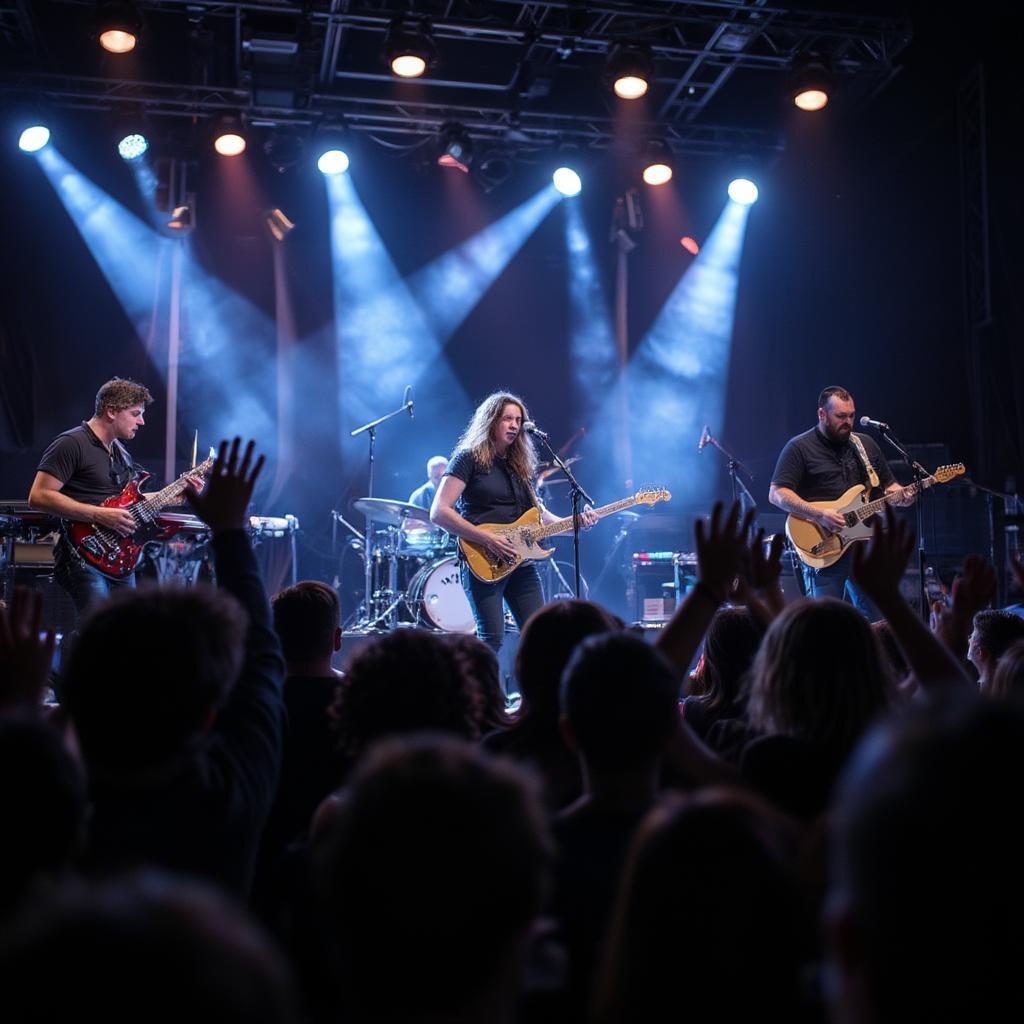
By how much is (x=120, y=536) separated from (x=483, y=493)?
2.36 metres

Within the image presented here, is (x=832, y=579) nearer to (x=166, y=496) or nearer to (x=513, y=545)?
(x=513, y=545)

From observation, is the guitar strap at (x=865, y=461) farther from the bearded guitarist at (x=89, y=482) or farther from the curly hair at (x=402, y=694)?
the curly hair at (x=402, y=694)

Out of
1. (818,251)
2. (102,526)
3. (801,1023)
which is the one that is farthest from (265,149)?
(801,1023)

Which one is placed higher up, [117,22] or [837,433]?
[117,22]

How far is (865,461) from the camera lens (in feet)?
25.1

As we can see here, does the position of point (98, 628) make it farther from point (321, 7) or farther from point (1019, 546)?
point (1019, 546)

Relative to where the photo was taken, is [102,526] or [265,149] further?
[265,149]

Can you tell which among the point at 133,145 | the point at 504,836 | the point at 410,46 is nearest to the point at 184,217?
the point at 133,145

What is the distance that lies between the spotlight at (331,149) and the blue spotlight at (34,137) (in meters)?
2.51

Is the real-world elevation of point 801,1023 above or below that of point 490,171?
below

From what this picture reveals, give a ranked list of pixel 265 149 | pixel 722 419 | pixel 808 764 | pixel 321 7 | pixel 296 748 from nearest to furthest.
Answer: pixel 808 764 → pixel 296 748 → pixel 321 7 → pixel 265 149 → pixel 722 419

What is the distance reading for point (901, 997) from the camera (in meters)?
0.88

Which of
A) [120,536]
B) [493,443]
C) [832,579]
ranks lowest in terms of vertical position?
[832,579]

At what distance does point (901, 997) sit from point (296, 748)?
2233mm
